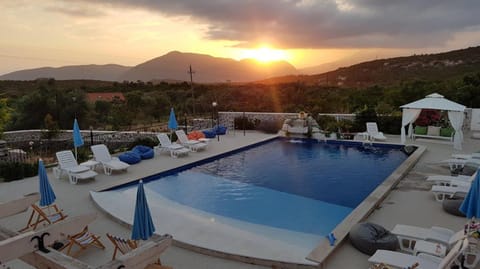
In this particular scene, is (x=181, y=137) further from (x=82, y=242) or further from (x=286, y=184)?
(x=82, y=242)

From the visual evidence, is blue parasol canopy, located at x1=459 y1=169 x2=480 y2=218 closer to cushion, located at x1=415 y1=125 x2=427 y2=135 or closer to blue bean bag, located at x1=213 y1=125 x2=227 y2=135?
cushion, located at x1=415 y1=125 x2=427 y2=135

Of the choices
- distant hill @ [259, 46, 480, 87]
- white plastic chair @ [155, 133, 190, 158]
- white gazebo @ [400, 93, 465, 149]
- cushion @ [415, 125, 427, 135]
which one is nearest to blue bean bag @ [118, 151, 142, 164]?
white plastic chair @ [155, 133, 190, 158]

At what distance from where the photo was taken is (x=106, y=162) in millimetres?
9430

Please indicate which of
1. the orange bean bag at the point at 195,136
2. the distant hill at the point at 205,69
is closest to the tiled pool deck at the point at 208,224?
the orange bean bag at the point at 195,136

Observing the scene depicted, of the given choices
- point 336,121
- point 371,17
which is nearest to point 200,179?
point 336,121

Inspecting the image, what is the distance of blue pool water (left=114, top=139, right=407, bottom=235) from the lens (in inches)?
277

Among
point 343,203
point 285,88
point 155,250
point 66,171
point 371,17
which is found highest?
point 371,17

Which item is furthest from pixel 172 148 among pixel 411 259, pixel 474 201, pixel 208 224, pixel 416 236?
pixel 474 201

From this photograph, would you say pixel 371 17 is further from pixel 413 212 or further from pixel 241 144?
pixel 413 212

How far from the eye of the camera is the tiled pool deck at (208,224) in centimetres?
457

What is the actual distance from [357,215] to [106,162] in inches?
271

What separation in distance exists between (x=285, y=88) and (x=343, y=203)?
31.7 m

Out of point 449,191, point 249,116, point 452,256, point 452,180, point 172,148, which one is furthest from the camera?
point 249,116

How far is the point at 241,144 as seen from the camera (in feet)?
44.1
